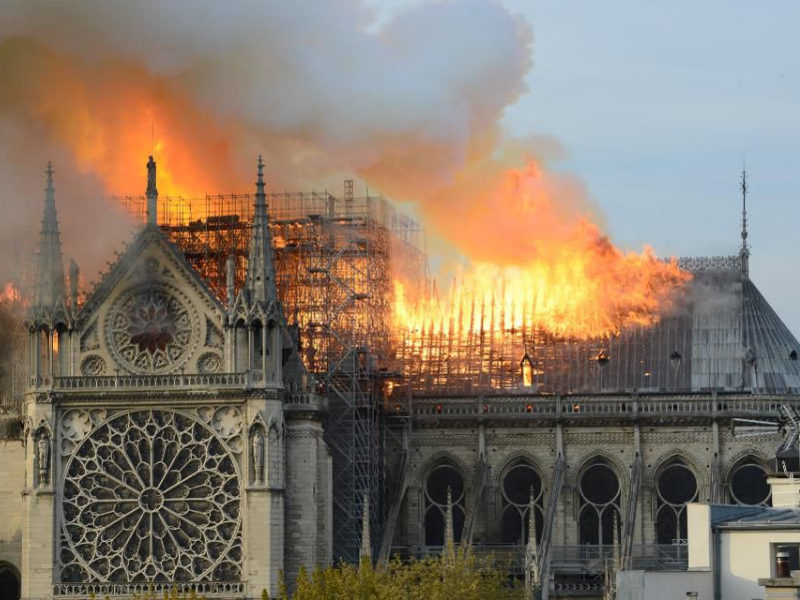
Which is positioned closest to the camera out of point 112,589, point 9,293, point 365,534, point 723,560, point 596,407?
point 723,560

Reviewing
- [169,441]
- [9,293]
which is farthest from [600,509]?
[9,293]

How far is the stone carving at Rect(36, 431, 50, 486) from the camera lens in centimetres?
10794

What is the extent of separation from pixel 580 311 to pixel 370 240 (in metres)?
9.62

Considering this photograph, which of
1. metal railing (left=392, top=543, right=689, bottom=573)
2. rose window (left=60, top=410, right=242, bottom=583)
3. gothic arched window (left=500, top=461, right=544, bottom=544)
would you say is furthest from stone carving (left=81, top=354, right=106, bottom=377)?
gothic arched window (left=500, top=461, right=544, bottom=544)

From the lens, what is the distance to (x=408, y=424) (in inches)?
4555

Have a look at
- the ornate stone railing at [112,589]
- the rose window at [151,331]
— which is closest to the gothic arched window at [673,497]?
the ornate stone railing at [112,589]

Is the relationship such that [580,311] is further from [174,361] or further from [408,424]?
[174,361]

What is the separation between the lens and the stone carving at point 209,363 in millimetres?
108438

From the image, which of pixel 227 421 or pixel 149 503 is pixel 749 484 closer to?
pixel 227 421

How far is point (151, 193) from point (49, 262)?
4577 mm

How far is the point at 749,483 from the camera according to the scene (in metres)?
113

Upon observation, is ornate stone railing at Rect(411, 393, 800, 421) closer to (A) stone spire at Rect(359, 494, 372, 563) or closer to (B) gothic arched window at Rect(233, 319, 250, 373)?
(A) stone spire at Rect(359, 494, 372, 563)

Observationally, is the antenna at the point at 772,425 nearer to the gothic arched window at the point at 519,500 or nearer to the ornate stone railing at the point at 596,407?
the ornate stone railing at the point at 596,407

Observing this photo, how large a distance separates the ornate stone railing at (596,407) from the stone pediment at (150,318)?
10.9m
